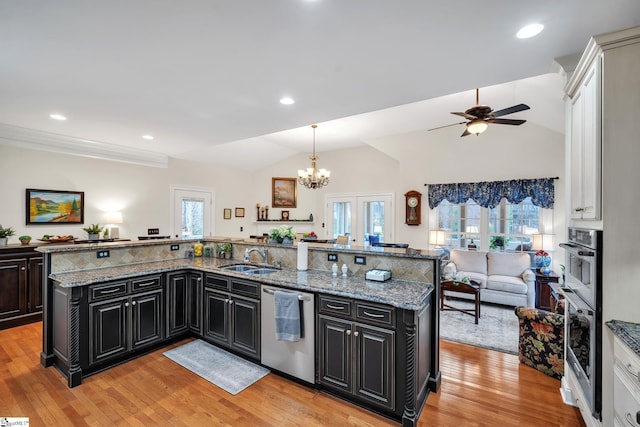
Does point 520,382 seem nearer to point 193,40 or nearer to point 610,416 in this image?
point 610,416

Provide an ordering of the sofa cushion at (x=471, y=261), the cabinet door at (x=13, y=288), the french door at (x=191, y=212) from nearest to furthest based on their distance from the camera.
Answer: the cabinet door at (x=13, y=288), the sofa cushion at (x=471, y=261), the french door at (x=191, y=212)

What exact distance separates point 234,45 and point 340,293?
6.63ft

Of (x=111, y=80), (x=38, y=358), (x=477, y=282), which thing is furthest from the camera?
(x=477, y=282)

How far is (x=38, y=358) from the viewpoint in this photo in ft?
9.87

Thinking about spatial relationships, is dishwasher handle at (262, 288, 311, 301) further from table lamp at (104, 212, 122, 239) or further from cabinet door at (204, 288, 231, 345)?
table lamp at (104, 212, 122, 239)

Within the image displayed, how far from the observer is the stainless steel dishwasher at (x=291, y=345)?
247 cm

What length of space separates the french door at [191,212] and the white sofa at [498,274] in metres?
5.32

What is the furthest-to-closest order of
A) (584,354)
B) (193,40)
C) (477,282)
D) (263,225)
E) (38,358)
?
(263,225)
(477,282)
(38,358)
(193,40)
(584,354)

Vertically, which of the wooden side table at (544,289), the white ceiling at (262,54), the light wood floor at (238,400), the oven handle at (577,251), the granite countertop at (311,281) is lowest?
the light wood floor at (238,400)

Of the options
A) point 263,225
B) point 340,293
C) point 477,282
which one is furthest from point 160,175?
point 477,282

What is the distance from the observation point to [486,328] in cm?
389

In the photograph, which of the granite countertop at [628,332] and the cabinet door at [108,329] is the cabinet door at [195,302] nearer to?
the cabinet door at [108,329]

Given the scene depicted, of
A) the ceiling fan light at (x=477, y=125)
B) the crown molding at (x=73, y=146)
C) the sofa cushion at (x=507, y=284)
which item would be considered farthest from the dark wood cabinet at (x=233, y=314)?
the sofa cushion at (x=507, y=284)

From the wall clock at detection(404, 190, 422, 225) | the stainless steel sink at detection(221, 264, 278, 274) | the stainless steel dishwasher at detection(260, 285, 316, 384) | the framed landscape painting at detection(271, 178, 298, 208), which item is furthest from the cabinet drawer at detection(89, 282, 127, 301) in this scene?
the wall clock at detection(404, 190, 422, 225)
